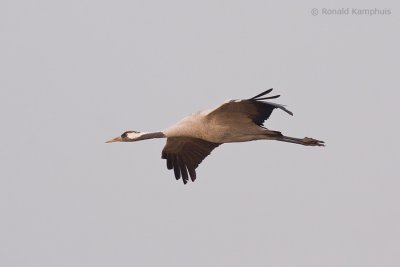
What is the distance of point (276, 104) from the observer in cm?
1338

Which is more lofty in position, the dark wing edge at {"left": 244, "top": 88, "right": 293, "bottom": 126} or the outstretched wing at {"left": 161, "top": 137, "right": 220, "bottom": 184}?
the dark wing edge at {"left": 244, "top": 88, "right": 293, "bottom": 126}

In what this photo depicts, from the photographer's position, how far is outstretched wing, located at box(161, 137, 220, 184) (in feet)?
53.5

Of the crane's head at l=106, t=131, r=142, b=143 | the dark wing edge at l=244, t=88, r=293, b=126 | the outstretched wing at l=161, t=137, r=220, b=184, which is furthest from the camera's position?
the outstretched wing at l=161, t=137, r=220, b=184

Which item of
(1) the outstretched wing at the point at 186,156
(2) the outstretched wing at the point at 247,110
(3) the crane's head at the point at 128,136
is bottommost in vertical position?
(1) the outstretched wing at the point at 186,156

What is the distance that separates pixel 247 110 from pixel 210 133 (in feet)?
2.45

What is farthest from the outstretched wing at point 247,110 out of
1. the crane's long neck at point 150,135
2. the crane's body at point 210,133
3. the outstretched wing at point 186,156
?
the outstretched wing at point 186,156

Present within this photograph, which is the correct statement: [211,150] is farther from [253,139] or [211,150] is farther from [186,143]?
[253,139]

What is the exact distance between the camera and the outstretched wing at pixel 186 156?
16.3 m

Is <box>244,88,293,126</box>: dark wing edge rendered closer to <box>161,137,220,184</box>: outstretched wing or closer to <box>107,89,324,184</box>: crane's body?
<box>107,89,324,184</box>: crane's body

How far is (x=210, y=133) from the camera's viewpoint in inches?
581

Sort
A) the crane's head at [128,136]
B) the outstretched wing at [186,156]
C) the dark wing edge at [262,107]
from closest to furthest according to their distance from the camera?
the dark wing edge at [262,107], the crane's head at [128,136], the outstretched wing at [186,156]

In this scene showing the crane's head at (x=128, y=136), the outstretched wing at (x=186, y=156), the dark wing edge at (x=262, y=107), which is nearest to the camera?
the dark wing edge at (x=262, y=107)

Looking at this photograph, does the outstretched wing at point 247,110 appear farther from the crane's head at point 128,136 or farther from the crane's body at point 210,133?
the crane's head at point 128,136

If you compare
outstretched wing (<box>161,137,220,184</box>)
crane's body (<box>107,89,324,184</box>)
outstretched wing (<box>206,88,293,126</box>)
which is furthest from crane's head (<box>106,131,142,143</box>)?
outstretched wing (<box>206,88,293,126</box>)
